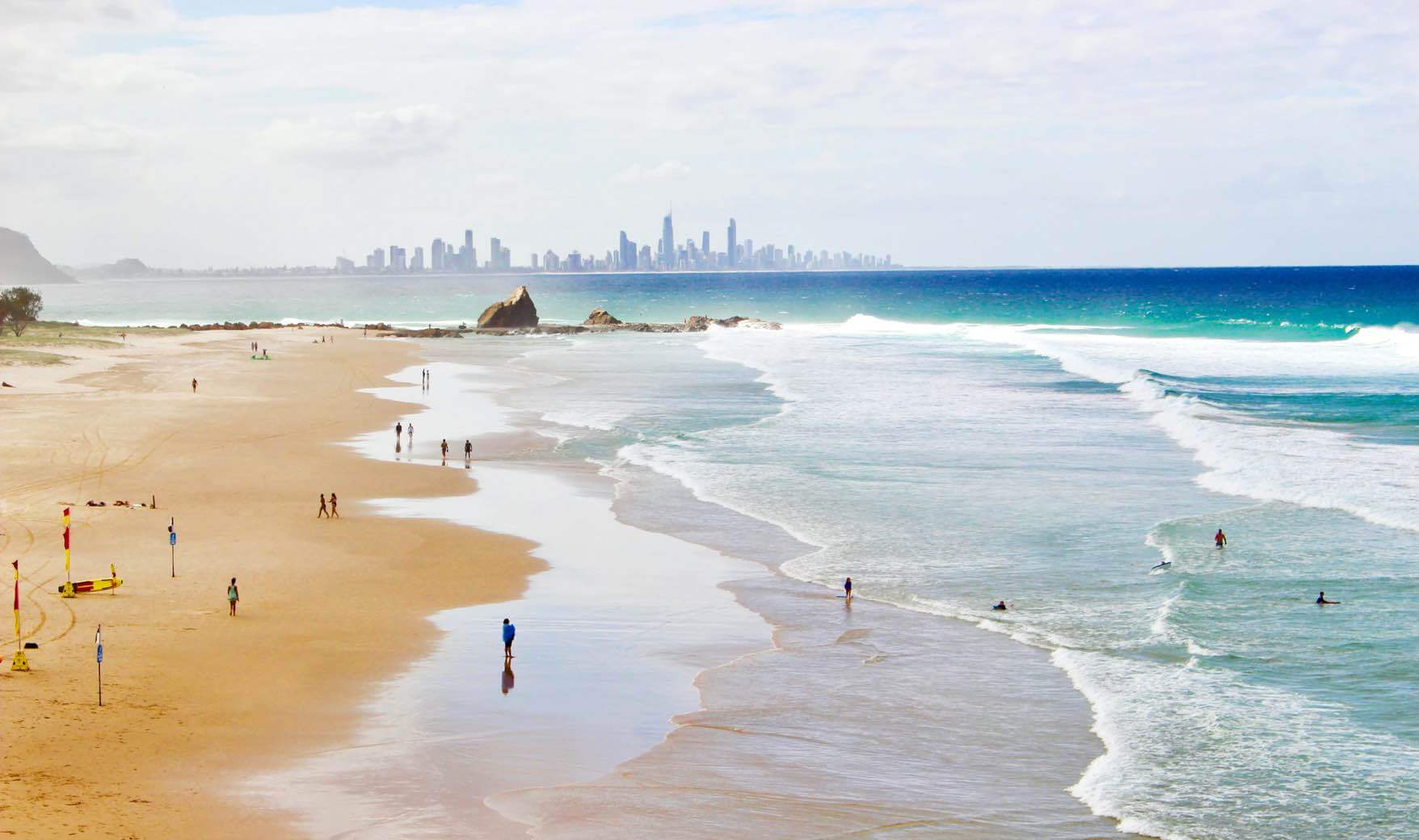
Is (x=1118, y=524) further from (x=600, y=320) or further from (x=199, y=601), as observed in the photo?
(x=600, y=320)

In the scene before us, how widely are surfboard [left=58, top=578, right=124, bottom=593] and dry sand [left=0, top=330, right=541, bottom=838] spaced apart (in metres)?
0.36

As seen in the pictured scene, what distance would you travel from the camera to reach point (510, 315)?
12581cm

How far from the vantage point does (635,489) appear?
37219 millimetres

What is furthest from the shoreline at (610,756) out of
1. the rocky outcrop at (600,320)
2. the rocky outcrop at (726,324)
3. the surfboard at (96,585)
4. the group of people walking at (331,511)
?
the rocky outcrop at (600,320)

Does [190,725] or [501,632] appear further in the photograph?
[501,632]

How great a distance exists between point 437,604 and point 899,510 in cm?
1400

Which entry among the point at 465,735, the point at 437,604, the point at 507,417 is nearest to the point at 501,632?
the point at 437,604

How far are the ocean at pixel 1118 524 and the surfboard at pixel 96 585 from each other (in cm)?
1310

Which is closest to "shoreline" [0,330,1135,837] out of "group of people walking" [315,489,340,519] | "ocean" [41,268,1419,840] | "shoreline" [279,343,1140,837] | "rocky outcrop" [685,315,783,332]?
"shoreline" [279,343,1140,837]

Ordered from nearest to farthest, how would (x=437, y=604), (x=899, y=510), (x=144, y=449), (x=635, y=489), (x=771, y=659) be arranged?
(x=771, y=659), (x=437, y=604), (x=899, y=510), (x=635, y=489), (x=144, y=449)

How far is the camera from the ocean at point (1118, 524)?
17281mm

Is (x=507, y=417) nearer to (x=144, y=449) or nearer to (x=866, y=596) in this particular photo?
(x=144, y=449)

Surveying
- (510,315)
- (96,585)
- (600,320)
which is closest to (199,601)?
(96,585)

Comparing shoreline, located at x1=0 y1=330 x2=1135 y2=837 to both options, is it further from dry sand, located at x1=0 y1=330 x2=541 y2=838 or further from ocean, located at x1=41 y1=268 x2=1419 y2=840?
ocean, located at x1=41 y1=268 x2=1419 y2=840
